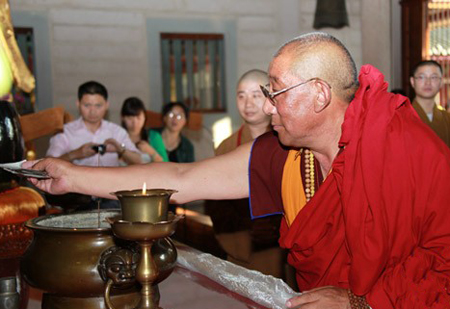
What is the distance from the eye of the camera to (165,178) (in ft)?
5.75

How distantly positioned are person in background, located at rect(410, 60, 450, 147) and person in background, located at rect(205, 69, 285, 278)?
4.98ft

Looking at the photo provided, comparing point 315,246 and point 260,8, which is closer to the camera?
point 315,246

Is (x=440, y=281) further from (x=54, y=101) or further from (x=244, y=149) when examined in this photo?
(x=54, y=101)

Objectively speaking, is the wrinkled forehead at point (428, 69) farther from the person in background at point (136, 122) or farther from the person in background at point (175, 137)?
the person in background at point (136, 122)

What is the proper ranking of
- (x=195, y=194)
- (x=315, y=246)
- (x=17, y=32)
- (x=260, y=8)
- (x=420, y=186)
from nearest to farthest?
(x=420, y=186) < (x=315, y=246) < (x=195, y=194) < (x=17, y=32) < (x=260, y=8)

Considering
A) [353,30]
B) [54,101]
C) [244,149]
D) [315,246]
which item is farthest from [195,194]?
[353,30]

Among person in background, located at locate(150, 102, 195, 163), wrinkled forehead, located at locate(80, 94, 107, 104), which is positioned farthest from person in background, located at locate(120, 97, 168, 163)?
wrinkled forehead, located at locate(80, 94, 107, 104)

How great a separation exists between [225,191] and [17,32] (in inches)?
195

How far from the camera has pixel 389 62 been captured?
7.75 metres

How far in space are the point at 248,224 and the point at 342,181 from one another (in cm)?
167

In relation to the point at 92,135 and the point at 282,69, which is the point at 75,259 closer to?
the point at 282,69

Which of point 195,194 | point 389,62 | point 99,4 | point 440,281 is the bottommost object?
point 440,281

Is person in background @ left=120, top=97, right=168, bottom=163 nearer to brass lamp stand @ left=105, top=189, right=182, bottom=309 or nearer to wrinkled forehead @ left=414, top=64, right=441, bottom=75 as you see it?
wrinkled forehead @ left=414, top=64, right=441, bottom=75

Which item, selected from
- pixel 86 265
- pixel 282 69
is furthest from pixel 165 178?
pixel 86 265
